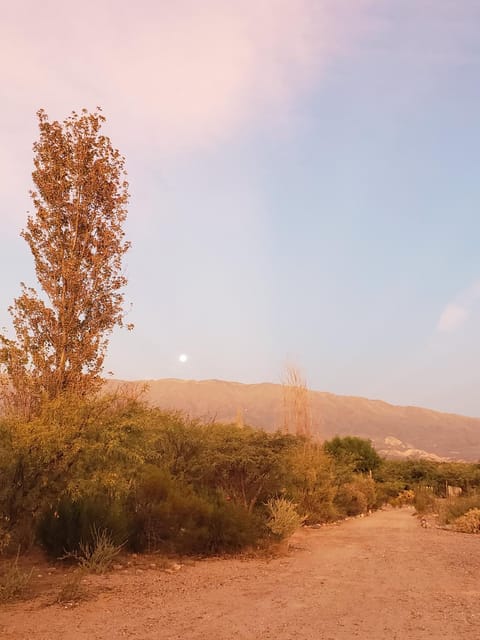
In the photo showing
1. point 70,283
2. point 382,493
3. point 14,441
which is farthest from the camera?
point 382,493

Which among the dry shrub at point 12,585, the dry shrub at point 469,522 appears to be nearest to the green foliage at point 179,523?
the dry shrub at point 12,585

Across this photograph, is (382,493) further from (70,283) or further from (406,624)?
(406,624)

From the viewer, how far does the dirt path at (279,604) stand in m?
6.73

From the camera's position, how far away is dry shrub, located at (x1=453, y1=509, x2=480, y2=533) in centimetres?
1920

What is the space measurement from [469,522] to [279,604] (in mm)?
13900

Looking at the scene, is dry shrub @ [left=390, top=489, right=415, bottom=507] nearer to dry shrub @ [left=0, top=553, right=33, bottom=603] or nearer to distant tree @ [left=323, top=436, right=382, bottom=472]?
distant tree @ [left=323, top=436, right=382, bottom=472]

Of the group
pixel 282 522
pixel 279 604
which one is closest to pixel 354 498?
pixel 282 522

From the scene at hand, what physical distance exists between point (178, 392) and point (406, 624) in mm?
131936

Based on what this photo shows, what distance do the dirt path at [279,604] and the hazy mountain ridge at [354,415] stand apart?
8557cm

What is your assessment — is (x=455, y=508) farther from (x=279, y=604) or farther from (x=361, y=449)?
(x=361, y=449)

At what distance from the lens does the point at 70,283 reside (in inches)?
585

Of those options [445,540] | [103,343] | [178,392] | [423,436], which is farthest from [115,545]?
[178,392]

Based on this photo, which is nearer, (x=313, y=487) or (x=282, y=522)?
(x=282, y=522)

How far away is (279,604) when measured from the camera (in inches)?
324
